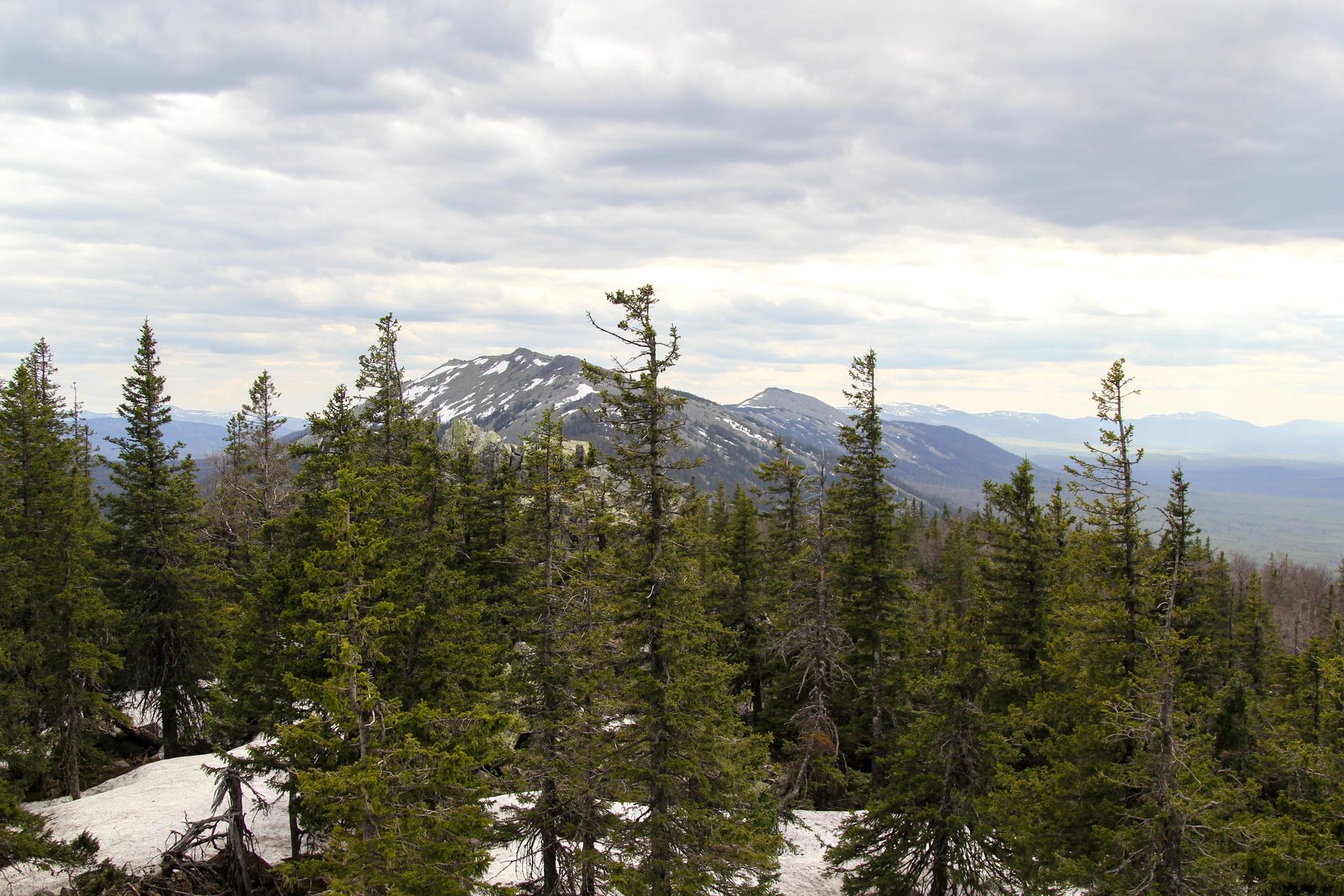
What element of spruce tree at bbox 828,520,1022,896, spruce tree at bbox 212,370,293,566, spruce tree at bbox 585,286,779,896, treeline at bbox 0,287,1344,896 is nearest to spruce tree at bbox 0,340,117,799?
treeline at bbox 0,287,1344,896

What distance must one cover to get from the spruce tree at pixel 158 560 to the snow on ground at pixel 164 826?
3.62 m

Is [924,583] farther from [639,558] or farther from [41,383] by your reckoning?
[41,383]

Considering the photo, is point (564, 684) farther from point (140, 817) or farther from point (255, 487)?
point (255, 487)

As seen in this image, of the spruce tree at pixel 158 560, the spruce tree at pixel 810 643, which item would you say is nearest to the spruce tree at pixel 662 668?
the spruce tree at pixel 810 643

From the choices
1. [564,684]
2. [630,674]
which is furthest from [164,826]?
[630,674]

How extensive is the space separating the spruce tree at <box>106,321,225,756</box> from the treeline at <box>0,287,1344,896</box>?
14cm

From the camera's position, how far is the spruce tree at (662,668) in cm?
1570

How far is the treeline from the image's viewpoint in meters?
14.7

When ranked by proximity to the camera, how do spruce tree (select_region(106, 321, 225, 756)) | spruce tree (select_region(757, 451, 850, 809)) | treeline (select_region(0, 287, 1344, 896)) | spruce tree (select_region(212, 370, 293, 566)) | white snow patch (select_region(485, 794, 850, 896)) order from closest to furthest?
treeline (select_region(0, 287, 1344, 896)) < white snow patch (select_region(485, 794, 850, 896)) < spruce tree (select_region(757, 451, 850, 809)) < spruce tree (select_region(106, 321, 225, 756)) < spruce tree (select_region(212, 370, 293, 566))

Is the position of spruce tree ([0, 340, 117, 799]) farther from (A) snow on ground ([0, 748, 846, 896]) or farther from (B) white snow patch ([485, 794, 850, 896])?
(B) white snow patch ([485, 794, 850, 896])

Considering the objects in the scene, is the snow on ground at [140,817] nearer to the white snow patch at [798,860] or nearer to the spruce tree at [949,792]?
the white snow patch at [798,860]

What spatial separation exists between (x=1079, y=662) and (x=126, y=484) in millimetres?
32380

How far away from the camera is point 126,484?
29234 mm

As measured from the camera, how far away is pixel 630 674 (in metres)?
16.5
